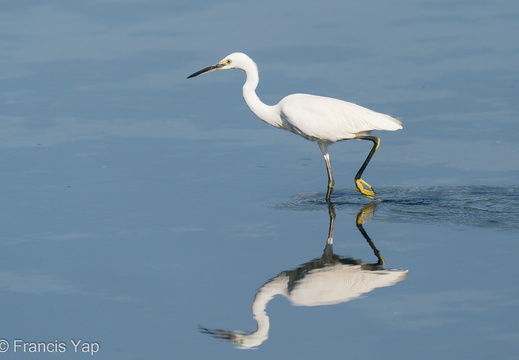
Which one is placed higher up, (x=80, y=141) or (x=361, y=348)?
(x=80, y=141)

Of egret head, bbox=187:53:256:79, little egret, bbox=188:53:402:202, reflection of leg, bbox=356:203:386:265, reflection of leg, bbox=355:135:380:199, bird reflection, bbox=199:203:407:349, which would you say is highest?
egret head, bbox=187:53:256:79

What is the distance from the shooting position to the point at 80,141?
38.5ft

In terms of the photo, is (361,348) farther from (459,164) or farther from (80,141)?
(80,141)

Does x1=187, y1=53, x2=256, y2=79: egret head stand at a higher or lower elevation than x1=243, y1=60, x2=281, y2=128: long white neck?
higher

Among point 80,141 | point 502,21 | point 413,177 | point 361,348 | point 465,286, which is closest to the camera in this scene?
point 361,348

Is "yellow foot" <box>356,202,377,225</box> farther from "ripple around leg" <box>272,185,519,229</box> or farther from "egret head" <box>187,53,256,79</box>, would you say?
"egret head" <box>187,53,256,79</box>

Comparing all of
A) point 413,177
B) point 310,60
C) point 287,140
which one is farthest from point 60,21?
point 413,177

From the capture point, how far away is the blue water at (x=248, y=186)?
736cm

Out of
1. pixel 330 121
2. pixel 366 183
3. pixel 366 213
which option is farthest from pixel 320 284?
pixel 330 121

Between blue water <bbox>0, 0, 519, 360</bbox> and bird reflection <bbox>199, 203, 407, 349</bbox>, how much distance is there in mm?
22

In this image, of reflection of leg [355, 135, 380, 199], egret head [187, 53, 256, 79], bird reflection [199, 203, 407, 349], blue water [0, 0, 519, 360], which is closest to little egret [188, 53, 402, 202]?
reflection of leg [355, 135, 380, 199]

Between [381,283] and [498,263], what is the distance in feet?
3.14

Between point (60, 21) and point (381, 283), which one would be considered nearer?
point (381, 283)

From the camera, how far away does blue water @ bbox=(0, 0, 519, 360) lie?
7363 millimetres
